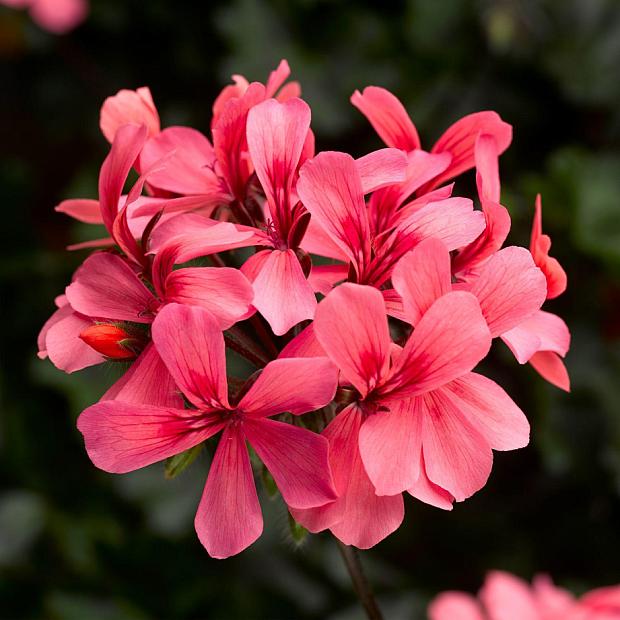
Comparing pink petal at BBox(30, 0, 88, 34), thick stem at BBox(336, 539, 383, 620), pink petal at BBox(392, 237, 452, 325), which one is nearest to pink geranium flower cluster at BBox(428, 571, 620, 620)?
thick stem at BBox(336, 539, 383, 620)

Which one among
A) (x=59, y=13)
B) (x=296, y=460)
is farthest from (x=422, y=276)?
(x=59, y=13)

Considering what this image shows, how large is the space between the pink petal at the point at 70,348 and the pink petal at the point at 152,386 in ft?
0.13

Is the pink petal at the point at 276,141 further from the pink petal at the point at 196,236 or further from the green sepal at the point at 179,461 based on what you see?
the green sepal at the point at 179,461

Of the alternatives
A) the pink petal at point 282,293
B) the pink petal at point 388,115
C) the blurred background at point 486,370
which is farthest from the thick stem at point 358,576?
the blurred background at point 486,370

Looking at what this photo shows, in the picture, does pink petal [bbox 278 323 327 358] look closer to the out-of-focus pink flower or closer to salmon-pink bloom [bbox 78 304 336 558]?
salmon-pink bloom [bbox 78 304 336 558]

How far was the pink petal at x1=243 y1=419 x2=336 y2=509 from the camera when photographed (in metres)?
0.58

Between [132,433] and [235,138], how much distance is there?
0.24 meters

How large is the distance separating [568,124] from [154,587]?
46.9 inches

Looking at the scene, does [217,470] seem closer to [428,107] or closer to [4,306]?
[428,107]

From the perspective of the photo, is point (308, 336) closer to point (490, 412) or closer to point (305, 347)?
point (305, 347)

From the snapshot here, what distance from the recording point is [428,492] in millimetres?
604

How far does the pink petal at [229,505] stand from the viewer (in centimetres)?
60

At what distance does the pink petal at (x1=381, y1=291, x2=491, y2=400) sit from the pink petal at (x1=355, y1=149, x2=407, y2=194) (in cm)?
11

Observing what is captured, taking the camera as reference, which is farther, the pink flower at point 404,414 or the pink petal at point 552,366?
the pink petal at point 552,366
